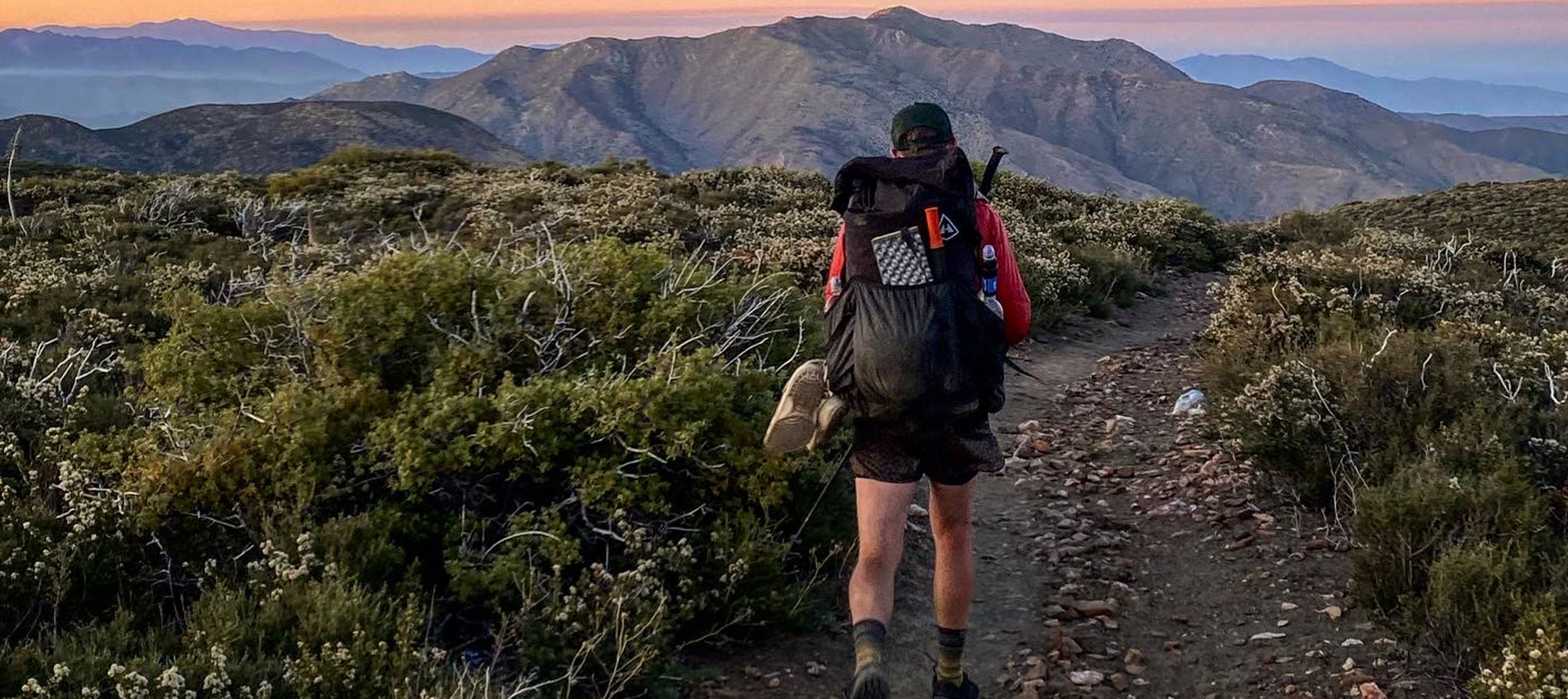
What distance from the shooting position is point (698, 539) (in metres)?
4.34

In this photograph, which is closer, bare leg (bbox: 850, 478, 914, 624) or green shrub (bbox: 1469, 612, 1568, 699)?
green shrub (bbox: 1469, 612, 1568, 699)

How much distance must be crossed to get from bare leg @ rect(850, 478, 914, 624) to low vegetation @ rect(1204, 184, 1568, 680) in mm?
1942

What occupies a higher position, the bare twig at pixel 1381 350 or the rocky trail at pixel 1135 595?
the bare twig at pixel 1381 350

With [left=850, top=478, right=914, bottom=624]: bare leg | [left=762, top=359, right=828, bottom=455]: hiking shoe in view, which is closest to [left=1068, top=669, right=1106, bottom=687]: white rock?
[left=850, top=478, right=914, bottom=624]: bare leg

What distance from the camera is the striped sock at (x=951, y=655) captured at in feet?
12.1

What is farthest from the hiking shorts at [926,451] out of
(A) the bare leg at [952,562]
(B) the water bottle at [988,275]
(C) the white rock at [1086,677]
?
(C) the white rock at [1086,677]

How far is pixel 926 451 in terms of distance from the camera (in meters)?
3.36

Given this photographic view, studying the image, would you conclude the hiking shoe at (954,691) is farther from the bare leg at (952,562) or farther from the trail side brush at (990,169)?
the trail side brush at (990,169)

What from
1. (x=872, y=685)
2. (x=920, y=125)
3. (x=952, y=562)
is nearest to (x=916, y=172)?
(x=920, y=125)

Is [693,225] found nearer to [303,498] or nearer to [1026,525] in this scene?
[1026,525]

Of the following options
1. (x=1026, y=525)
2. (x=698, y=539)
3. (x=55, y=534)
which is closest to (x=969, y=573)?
(x=698, y=539)

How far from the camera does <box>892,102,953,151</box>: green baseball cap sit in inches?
132

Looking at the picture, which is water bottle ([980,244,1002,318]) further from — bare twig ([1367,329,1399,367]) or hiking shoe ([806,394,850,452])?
bare twig ([1367,329,1399,367])

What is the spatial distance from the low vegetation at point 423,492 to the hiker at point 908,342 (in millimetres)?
820
